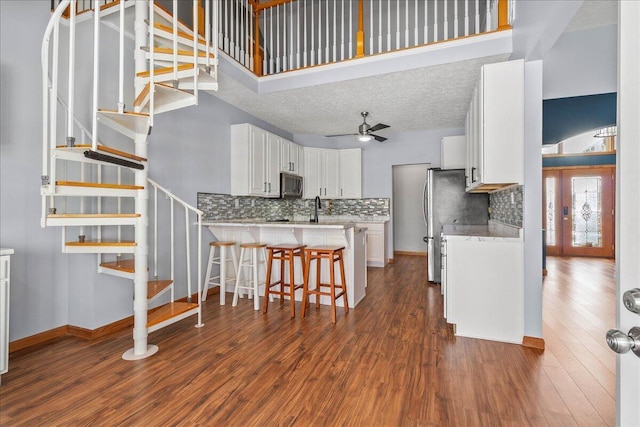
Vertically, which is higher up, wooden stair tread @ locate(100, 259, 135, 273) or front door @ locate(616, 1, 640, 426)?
front door @ locate(616, 1, 640, 426)

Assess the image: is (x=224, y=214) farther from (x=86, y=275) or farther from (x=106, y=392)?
(x=106, y=392)

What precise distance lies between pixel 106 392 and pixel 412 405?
6.05 feet

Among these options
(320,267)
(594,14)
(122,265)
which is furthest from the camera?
(320,267)

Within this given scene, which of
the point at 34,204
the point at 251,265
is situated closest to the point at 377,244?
the point at 251,265

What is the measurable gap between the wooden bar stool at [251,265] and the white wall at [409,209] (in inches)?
166

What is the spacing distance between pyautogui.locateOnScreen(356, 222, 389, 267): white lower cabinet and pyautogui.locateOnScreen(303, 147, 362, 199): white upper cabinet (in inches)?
31.7

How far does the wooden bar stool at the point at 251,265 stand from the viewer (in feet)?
11.3

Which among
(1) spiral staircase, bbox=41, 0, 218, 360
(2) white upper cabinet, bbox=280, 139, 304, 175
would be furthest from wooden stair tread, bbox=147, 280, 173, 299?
(2) white upper cabinet, bbox=280, 139, 304, 175

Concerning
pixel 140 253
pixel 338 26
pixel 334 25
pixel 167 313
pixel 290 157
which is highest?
pixel 338 26

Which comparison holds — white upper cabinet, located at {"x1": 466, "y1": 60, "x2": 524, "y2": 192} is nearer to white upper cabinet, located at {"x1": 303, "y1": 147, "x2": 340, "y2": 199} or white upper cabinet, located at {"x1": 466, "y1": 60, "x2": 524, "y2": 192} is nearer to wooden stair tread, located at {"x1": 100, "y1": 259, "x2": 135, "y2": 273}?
wooden stair tread, located at {"x1": 100, "y1": 259, "x2": 135, "y2": 273}

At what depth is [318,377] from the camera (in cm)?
207

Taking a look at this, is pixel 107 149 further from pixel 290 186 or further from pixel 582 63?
pixel 582 63

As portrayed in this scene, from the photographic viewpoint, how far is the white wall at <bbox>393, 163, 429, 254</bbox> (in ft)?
23.7

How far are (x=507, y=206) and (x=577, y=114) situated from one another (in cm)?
221
